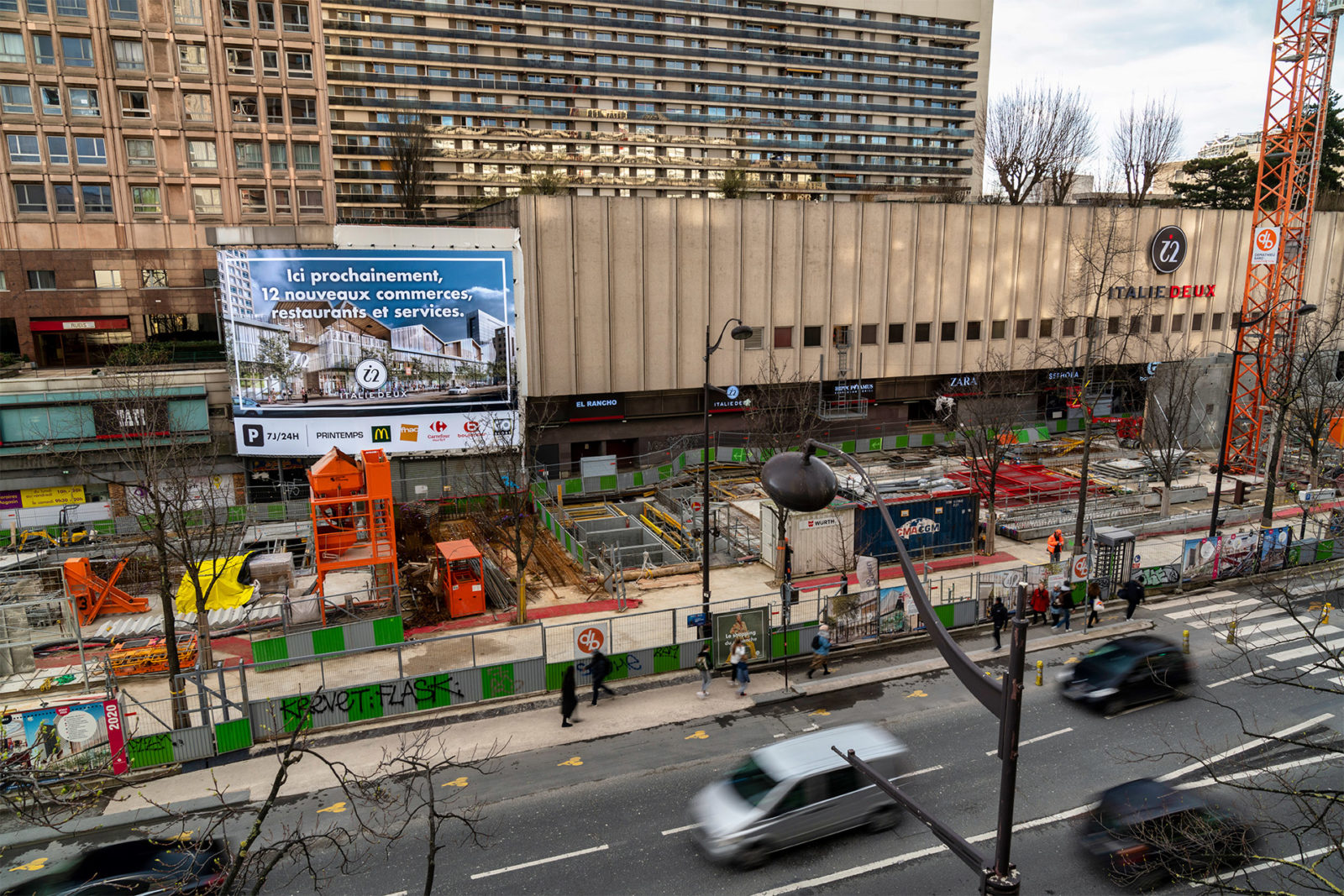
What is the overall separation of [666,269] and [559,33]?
52.6 meters

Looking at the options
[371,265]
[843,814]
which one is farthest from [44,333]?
[843,814]

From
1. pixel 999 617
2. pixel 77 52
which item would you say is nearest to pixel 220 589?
pixel 999 617

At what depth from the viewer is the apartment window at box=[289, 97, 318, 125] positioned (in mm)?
38812

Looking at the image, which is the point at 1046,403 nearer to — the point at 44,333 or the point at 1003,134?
the point at 1003,134

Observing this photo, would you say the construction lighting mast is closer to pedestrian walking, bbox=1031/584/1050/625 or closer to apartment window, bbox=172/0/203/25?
pedestrian walking, bbox=1031/584/1050/625

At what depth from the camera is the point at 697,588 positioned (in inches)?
965

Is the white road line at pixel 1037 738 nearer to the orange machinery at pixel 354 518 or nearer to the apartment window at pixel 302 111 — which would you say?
the orange machinery at pixel 354 518

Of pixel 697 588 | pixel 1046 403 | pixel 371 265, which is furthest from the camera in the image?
pixel 1046 403

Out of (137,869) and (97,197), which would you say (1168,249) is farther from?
(97,197)

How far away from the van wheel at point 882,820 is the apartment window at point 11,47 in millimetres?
Answer: 45502

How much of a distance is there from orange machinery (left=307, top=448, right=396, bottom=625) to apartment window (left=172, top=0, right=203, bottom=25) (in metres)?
26.1

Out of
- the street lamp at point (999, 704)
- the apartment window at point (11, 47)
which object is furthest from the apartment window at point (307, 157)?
the street lamp at point (999, 704)

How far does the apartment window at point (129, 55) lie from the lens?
35750mm

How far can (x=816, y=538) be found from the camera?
1003 inches
